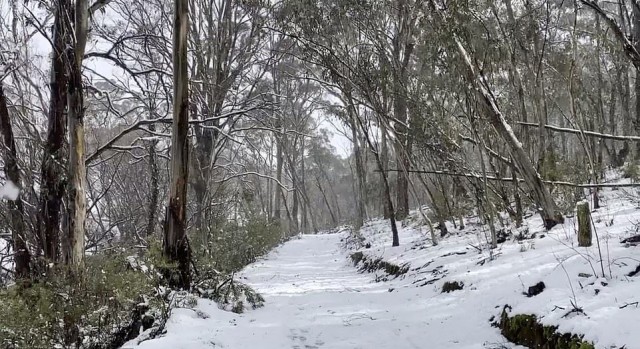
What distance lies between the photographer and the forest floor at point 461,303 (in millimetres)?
3501

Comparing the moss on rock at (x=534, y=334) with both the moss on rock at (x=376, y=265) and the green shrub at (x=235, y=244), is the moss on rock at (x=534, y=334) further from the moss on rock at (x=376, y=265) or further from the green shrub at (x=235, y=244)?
the green shrub at (x=235, y=244)

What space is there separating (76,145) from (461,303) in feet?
15.5

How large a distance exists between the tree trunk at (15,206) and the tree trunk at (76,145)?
38.6 inches

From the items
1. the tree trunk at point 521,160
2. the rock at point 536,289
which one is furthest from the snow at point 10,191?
the tree trunk at point 521,160

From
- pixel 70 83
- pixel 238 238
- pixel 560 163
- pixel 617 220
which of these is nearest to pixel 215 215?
pixel 238 238

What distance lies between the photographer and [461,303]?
5.11 meters

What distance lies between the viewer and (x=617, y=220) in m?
6.12

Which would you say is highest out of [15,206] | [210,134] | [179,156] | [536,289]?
[210,134]

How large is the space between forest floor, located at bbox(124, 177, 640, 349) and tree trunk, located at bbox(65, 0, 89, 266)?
1.70m

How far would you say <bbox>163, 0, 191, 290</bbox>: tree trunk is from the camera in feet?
20.3

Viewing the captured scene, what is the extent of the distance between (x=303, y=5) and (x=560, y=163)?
6.11 meters

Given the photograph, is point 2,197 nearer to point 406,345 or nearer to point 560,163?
point 406,345

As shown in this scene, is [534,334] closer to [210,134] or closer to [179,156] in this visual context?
[179,156]

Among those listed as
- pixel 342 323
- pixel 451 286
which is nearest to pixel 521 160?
pixel 451 286
